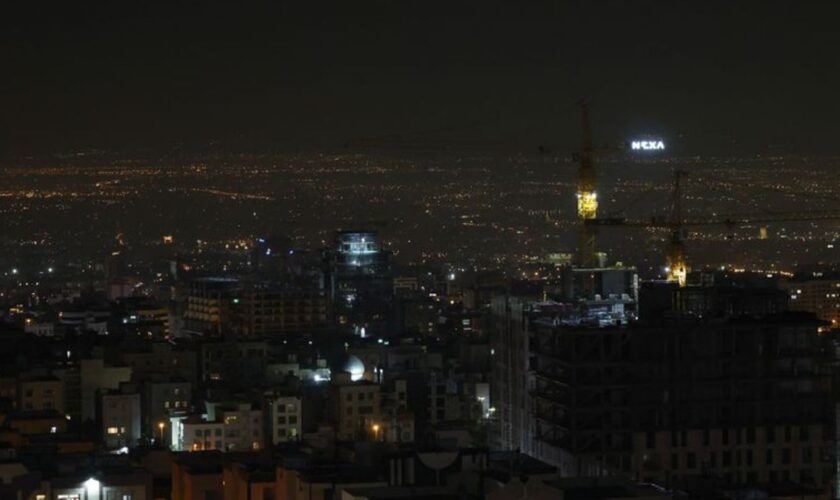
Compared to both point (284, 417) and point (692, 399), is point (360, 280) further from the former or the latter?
point (692, 399)

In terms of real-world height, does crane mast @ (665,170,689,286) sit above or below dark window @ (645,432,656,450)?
above

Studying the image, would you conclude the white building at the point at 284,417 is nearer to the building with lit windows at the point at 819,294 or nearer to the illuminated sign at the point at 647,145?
the illuminated sign at the point at 647,145

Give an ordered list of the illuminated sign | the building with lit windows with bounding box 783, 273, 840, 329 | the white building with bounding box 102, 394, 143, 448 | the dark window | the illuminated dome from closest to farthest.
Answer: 1. the dark window
2. the white building with bounding box 102, 394, 143, 448
3. the illuminated dome
4. the illuminated sign
5. the building with lit windows with bounding box 783, 273, 840, 329

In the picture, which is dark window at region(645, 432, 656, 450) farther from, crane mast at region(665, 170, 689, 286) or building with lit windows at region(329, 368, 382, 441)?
crane mast at region(665, 170, 689, 286)

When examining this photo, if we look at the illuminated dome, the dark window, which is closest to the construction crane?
the illuminated dome

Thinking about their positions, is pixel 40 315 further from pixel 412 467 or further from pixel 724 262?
pixel 412 467
